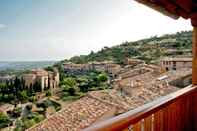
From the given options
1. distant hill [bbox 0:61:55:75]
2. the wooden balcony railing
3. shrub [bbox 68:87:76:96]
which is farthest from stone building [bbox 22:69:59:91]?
the wooden balcony railing

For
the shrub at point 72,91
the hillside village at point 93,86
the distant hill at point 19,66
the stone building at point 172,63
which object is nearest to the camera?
the hillside village at point 93,86

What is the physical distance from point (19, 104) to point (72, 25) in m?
9.34

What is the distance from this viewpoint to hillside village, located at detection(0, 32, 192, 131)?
8.77 m

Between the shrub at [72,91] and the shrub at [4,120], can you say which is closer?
the shrub at [4,120]

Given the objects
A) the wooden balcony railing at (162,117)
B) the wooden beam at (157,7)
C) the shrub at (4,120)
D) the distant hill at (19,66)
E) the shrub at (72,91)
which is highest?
the wooden beam at (157,7)

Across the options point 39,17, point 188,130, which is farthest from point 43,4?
point 188,130

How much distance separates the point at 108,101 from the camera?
8836 millimetres

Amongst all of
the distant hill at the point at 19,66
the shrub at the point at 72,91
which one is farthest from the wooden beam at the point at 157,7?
the shrub at the point at 72,91

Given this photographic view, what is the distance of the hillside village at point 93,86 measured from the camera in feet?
28.8

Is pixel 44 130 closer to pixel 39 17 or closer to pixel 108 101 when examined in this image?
pixel 108 101

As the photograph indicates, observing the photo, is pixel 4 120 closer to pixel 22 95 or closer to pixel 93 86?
pixel 22 95

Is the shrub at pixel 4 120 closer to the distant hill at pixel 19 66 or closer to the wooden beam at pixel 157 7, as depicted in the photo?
the distant hill at pixel 19 66

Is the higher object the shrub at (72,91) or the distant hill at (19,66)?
the distant hill at (19,66)

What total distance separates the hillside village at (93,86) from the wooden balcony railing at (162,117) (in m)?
2.22
